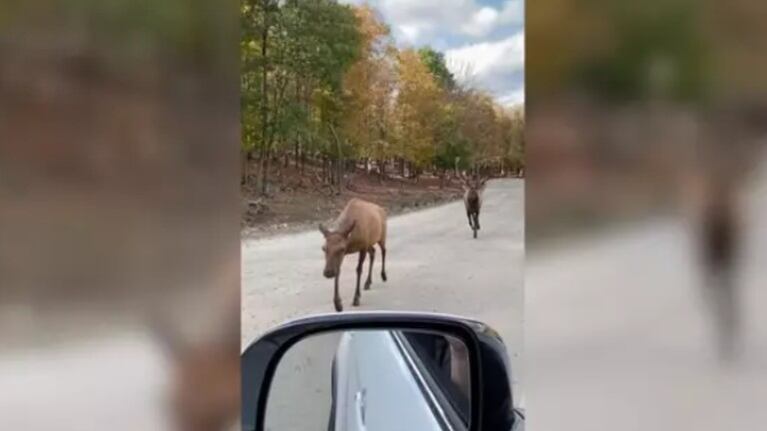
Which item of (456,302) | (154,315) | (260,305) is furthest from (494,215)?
(154,315)

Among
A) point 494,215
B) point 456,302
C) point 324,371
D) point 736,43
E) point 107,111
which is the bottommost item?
point 324,371

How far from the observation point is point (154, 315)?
3.32 feet

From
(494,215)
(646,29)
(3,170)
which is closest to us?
(3,170)

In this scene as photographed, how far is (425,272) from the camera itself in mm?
1150

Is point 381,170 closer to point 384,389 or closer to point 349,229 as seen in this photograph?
point 349,229

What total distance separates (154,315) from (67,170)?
0.76ft

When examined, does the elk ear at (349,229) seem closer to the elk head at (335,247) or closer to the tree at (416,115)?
the elk head at (335,247)

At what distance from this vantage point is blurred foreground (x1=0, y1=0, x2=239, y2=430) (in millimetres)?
957

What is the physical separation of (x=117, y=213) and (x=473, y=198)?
0.54 meters

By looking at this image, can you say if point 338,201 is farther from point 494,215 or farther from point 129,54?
point 129,54

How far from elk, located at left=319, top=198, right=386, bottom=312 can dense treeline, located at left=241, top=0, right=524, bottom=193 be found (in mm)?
58

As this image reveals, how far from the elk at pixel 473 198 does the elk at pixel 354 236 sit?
0.46ft

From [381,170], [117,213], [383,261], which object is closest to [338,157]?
[381,170]

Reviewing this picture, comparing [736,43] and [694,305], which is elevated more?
[736,43]
